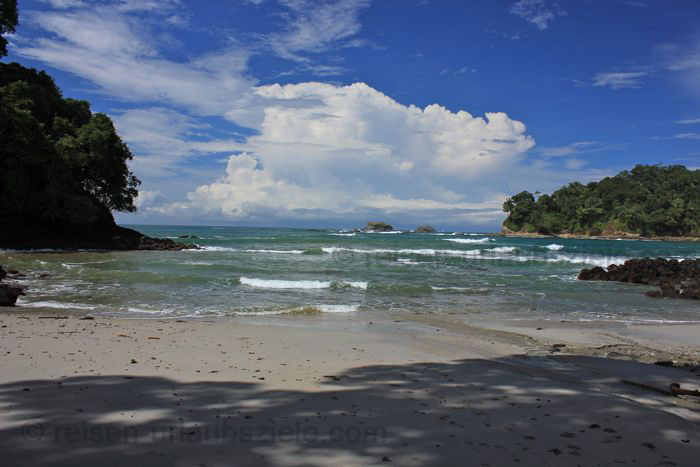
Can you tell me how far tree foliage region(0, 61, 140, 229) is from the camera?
2881 cm

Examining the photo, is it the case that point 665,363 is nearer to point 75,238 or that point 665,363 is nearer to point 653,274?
point 653,274

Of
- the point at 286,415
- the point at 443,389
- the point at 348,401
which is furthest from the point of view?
the point at 443,389

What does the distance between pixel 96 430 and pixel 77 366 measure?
2.15 m

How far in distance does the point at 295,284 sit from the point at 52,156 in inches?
984

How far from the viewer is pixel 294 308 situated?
456 inches

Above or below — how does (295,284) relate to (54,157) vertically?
below

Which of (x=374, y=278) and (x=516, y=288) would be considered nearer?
(x=516, y=288)

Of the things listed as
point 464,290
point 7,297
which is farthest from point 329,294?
point 7,297

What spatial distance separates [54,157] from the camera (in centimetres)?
3130

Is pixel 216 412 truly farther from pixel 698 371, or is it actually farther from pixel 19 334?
pixel 698 371

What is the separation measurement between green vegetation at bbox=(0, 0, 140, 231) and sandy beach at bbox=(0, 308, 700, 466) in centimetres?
2744

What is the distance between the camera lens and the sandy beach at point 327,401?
2967 mm

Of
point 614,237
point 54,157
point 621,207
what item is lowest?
point 614,237

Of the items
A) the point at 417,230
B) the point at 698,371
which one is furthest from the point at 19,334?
the point at 417,230
